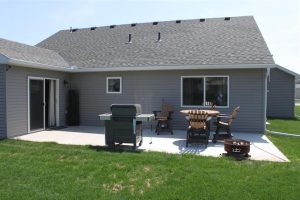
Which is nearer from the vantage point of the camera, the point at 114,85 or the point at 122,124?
the point at 122,124

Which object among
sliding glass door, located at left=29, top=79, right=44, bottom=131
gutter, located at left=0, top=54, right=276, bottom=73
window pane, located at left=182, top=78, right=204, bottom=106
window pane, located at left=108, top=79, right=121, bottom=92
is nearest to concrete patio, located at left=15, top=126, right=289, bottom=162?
sliding glass door, located at left=29, top=79, right=44, bottom=131

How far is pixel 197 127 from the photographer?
317 inches

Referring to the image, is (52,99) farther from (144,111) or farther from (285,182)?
(285,182)

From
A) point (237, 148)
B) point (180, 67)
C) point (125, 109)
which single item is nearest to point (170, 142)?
point (125, 109)

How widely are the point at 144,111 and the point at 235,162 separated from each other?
623cm

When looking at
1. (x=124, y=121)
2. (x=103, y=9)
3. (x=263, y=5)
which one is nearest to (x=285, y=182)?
(x=124, y=121)

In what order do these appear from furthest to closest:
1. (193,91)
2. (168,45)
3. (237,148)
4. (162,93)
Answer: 1. (168,45)
2. (162,93)
3. (193,91)
4. (237,148)

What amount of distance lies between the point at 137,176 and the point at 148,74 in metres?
6.86

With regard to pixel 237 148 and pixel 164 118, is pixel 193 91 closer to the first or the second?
pixel 164 118

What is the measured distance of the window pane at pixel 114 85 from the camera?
1207cm

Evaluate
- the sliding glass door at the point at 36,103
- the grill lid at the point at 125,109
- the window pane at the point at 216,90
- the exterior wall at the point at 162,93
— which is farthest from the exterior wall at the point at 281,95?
the sliding glass door at the point at 36,103

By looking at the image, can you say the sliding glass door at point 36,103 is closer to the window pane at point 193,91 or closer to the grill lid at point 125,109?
the grill lid at point 125,109

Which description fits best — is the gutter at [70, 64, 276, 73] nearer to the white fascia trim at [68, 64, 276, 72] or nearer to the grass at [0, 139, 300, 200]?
the white fascia trim at [68, 64, 276, 72]

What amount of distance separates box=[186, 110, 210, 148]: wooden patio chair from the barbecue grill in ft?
4.41
